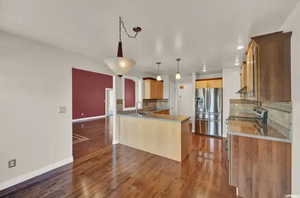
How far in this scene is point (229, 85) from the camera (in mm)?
4340

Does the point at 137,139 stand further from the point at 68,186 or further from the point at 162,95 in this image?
the point at 162,95

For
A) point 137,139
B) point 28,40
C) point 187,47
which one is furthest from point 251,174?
point 28,40

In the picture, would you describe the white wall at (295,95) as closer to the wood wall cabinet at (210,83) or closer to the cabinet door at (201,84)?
the wood wall cabinet at (210,83)

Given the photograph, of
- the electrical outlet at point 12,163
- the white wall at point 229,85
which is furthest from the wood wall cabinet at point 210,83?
the electrical outlet at point 12,163

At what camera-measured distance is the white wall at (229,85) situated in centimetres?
424

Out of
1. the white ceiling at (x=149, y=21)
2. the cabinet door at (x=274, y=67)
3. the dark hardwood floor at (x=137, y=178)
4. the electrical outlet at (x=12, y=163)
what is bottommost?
the dark hardwood floor at (x=137, y=178)

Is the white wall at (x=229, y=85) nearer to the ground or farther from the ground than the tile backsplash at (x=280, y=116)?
farther from the ground

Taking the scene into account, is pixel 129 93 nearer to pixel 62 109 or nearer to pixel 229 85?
pixel 229 85

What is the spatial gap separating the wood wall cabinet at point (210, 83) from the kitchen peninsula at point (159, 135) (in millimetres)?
2258

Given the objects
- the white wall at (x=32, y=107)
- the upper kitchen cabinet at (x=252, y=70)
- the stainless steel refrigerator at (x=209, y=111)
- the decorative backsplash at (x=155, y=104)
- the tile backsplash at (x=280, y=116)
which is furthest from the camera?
the decorative backsplash at (x=155, y=104)

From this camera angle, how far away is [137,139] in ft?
12.0

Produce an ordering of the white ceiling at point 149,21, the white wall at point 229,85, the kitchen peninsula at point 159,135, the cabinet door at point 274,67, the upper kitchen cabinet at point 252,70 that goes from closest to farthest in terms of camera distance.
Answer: the white ceiling at point 149,21, the cabinet door at point 274,67, the upper kitchen cabinet at point 252,70, the kitchen peninsula at point 159,135, the white wall at point 229,85

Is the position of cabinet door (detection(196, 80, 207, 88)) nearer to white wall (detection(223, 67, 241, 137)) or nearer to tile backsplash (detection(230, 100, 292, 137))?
white wall (detection(223, 67, 241, 137))

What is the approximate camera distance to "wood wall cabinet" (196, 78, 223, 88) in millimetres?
4695
